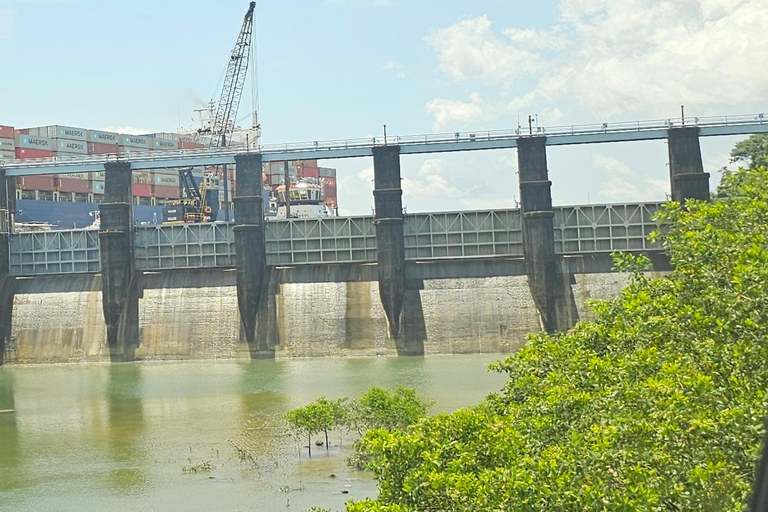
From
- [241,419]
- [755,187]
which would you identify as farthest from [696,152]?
[755,187]

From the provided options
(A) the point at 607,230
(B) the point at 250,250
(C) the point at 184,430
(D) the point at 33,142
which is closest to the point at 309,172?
(D) the point at 33,142

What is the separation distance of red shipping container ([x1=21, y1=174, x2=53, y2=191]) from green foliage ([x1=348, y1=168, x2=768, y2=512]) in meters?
91.5

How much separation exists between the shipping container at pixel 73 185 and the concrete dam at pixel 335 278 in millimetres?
37368

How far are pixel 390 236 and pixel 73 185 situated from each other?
5642 centimetres

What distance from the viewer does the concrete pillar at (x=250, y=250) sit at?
6769cm

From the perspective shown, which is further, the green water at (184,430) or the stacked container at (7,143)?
the stacked container at (7,143)

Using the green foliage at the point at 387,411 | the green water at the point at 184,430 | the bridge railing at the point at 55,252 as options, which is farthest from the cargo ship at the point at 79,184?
the green foliage at the point at 387,411

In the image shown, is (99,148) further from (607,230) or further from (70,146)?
(607,230)

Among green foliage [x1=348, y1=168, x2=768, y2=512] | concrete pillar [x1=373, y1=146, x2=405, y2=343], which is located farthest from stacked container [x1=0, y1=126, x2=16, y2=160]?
green foliage [x1=348, y1=168, x2=768, y2=512]

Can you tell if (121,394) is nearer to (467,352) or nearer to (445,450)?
(467,352)

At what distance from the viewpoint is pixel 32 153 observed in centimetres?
11100

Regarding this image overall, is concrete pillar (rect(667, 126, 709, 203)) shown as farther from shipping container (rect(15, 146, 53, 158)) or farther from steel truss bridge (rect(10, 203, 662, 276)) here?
shipping container (rect(15, 146, 53, 158))

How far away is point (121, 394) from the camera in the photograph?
54062 mm

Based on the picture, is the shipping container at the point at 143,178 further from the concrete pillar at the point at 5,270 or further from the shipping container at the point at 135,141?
the concrete pillar at the point at 5,270
